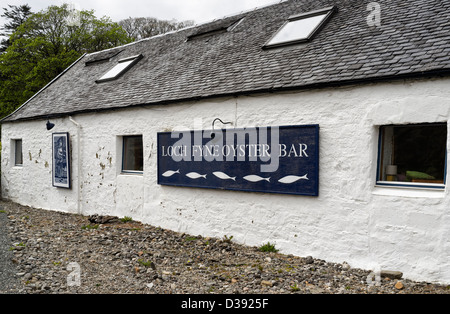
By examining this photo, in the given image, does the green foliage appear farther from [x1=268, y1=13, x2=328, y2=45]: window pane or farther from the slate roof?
[x1=268, y1=13, x2=328, y2=45]: window pane

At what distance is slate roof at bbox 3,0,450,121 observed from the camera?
5969mm

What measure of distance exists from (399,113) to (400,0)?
3470 mm

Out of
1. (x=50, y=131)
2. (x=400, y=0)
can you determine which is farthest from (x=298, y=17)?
(x=50, y=131)

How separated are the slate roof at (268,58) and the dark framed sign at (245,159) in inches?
32.3

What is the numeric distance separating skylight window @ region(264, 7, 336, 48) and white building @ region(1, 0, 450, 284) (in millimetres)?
38

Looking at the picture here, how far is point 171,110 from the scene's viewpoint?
8562 mm

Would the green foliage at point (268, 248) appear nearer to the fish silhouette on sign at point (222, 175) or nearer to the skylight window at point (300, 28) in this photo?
the fish silhouette on sign at point (222, 175)

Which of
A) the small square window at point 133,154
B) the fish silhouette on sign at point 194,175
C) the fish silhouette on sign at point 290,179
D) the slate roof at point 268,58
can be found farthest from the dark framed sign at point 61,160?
the fish silhouette on sign at point 290,179

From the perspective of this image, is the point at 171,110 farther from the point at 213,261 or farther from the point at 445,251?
the point at 445,251

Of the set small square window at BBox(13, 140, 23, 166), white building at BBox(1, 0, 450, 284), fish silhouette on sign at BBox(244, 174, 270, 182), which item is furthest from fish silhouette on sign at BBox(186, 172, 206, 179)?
small square window at BBox(13, 140, 23, 166)

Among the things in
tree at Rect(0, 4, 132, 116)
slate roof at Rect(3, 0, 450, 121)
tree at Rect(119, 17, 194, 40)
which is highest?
tree at Rect(119, 17, 194, 40)

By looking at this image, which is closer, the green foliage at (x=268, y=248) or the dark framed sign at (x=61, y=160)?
the green foliage at (x=268, y=248)

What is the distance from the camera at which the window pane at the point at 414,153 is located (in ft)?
18.0

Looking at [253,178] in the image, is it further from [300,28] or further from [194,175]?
[300,28]
